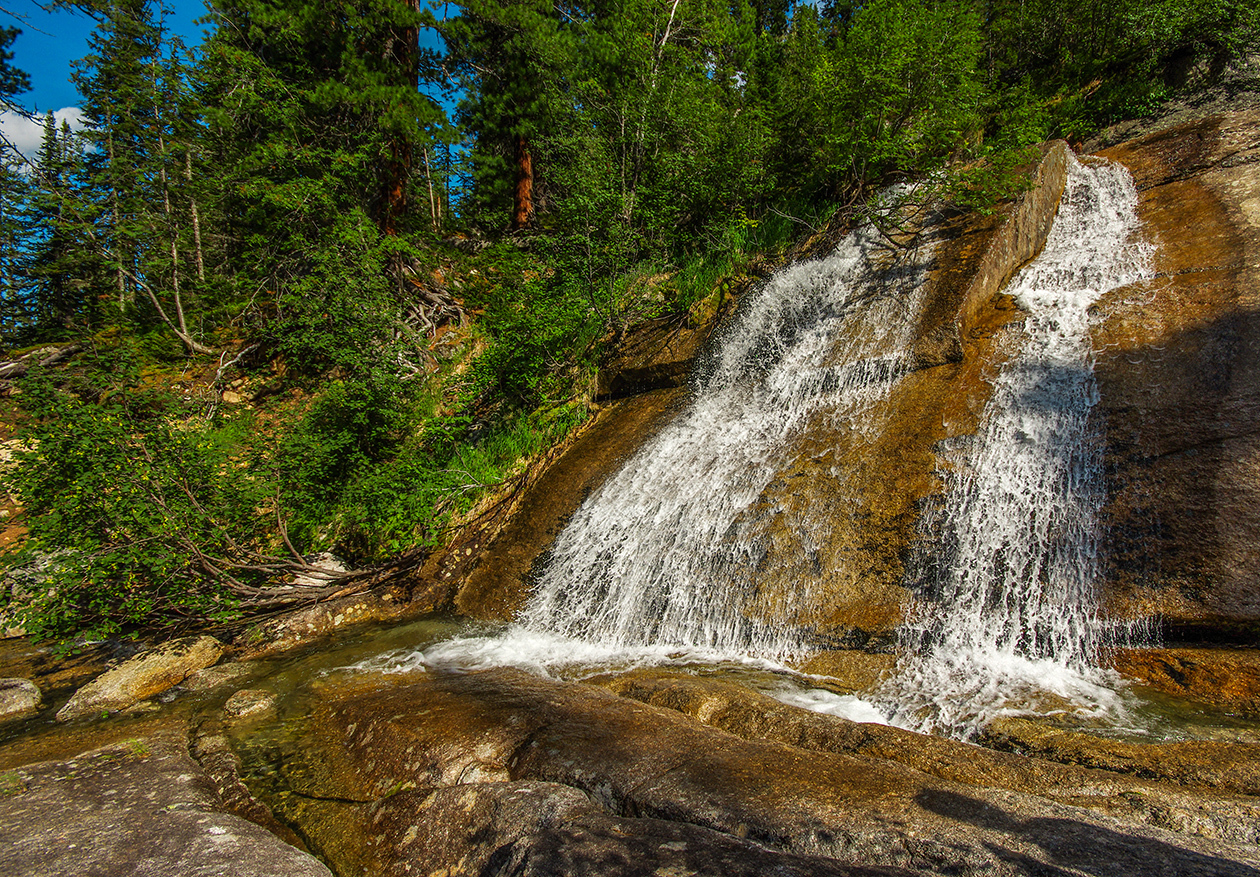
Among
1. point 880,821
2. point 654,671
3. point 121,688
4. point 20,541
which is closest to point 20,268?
point 20,541

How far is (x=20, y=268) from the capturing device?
12414mm

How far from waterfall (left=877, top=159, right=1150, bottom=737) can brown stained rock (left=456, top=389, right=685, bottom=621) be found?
4023 millimetres

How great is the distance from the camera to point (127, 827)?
8.36 ft

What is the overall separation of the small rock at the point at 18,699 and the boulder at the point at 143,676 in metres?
0.38

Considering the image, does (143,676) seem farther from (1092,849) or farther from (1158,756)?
(1158,756)

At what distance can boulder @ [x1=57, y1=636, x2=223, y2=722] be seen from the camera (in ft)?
14.9

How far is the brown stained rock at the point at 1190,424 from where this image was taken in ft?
12.1

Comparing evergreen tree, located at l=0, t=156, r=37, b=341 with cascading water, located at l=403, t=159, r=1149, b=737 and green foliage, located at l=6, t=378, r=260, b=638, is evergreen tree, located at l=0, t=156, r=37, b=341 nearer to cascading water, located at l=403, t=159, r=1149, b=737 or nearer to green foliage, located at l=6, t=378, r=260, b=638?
green foliage, located at l=6, t=378, r=260, b=638

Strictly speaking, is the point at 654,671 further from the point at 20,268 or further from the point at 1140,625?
the point at 20,268

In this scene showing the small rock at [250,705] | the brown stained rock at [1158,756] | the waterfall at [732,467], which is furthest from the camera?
the waterfall at [732,467]

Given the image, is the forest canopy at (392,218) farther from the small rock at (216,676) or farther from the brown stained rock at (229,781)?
the brown stained rock at (229,781)

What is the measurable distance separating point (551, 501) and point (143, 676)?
14.2 ft

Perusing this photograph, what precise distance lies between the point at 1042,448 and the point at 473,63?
46.7 ft

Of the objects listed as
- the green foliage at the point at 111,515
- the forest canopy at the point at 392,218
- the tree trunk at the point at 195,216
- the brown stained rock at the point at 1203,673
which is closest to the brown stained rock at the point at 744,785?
the brown stained rock at the point at 1203,673
